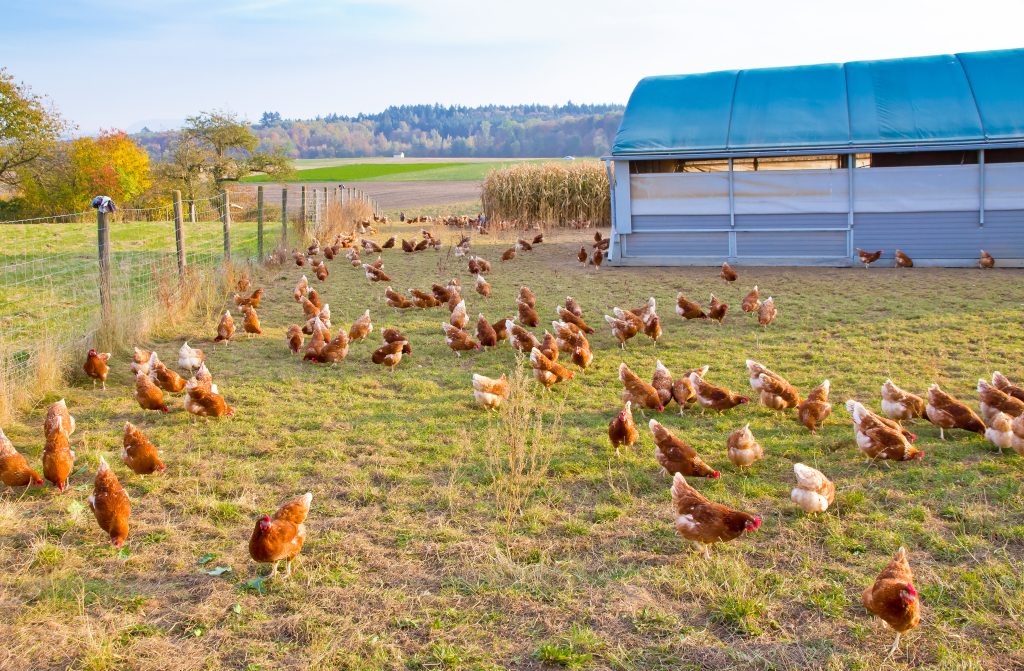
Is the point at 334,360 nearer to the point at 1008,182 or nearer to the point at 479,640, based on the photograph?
the point at 479,640

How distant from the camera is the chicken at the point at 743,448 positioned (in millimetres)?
5465

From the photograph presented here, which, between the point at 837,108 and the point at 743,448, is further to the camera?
the point at 837,108

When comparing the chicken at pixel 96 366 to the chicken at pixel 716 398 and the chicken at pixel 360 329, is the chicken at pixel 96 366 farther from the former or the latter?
the chicken at pixel 716 398

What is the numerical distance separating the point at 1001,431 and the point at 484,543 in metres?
3.97

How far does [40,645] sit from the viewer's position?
3.53 m

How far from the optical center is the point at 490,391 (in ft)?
23.0

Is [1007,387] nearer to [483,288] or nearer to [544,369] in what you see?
[544,369]

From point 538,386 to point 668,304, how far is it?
516 cm

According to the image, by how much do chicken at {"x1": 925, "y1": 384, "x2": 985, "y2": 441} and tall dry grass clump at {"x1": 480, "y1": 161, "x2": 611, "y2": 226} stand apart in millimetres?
18738

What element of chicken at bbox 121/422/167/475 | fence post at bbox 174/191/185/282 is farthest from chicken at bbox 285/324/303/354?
chicken at bbox 121/422/167/475

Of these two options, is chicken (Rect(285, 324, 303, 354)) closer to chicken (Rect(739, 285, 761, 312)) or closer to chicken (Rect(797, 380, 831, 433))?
chicken (Rect(797, 380, 831, 433))

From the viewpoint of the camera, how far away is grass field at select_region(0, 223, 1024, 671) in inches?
140

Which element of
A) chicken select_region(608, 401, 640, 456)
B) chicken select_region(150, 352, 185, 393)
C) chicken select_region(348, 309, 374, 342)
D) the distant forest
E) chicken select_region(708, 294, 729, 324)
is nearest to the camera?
chicken select_region(608, 401, 640, 456)

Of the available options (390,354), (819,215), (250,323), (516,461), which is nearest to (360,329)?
(390,354)
